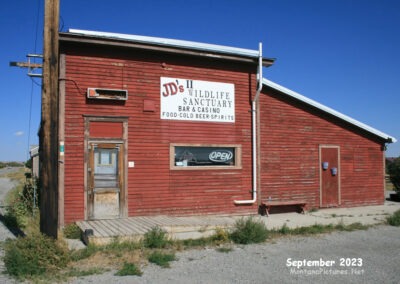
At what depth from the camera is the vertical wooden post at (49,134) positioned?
7.28 metres

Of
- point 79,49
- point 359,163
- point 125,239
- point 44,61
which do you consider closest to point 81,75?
point 79,49

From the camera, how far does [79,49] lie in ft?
35.5

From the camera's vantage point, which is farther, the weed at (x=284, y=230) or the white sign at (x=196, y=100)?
the white sign at (x=196, y=100)

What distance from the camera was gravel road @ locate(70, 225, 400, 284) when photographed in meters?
6.39

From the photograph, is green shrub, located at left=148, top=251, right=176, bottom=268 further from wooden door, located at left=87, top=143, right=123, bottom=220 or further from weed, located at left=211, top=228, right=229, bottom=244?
wooden door, located at left=87, top=143, right=123, bottom=220

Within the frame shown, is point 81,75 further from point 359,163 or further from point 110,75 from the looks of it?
point 359,163

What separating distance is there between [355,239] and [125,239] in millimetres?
5272

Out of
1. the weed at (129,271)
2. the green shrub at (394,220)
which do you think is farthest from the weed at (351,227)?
the weed at (129,271)

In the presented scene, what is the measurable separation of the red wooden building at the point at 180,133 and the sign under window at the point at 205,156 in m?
0.03

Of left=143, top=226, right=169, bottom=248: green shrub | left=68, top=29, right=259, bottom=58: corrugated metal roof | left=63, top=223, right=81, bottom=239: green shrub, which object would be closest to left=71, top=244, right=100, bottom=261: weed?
left=143, top=226, right=169, bottom=248: green shrub

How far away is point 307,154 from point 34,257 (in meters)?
10.1

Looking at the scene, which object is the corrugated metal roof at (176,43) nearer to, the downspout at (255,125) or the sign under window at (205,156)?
the downspout at (255,125)

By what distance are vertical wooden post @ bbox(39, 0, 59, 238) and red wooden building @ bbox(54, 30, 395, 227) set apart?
315 centimetres

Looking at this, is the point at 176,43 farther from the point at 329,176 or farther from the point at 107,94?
the point at 329,176
